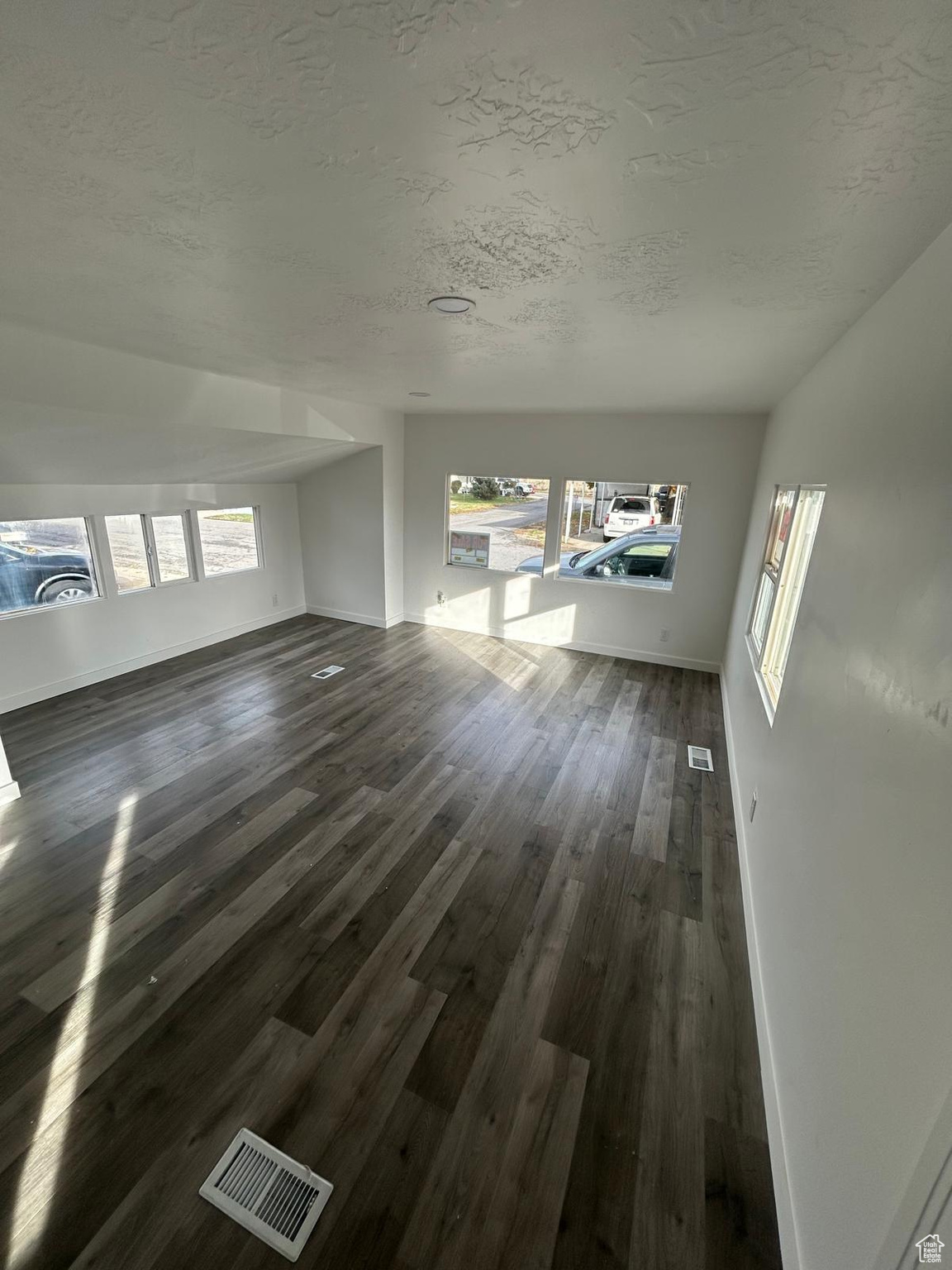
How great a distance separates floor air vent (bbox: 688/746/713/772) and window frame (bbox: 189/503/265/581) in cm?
469

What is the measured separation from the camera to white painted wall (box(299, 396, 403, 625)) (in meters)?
5.23

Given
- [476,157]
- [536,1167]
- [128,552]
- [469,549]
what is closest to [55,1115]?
[536,1167]

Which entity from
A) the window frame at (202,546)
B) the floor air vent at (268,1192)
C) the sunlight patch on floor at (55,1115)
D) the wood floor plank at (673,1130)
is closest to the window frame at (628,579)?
the window frame at (202,546)

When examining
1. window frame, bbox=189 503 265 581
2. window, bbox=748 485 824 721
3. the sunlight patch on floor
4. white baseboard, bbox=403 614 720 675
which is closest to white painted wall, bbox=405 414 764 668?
white baseboard, bbox=403 614 720 675

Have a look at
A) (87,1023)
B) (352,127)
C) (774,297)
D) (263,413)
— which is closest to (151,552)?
(263,413)

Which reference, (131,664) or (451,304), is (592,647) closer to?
(451,304)

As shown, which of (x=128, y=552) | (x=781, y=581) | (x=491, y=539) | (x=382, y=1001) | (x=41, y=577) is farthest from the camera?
(x=491, y=539)

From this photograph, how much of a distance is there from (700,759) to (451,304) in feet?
10.2

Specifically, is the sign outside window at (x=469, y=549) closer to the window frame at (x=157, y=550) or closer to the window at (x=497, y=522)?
the window at (x=497, y=522)

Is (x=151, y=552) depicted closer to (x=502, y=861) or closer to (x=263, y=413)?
(x=263, y=413)

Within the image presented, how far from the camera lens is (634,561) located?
5023mm

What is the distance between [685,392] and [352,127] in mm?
3134

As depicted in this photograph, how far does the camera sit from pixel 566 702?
4176 millimetres

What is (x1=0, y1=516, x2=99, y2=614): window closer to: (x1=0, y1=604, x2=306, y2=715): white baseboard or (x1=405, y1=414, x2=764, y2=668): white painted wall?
(x1=0, y1=604, x2=306, y2=715): white baseboard
